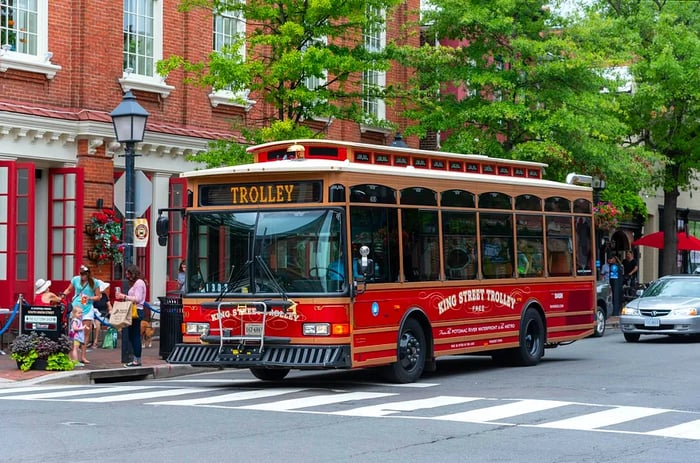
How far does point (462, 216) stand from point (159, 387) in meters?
5.01

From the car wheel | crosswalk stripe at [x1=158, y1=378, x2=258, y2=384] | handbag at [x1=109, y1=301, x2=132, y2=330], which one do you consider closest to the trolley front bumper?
crosswalk stripe at [x1=158, y1=378, x2=258, y2=384]

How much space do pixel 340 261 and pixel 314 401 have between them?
1891 millimetres

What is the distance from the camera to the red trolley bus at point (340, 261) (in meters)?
15.9

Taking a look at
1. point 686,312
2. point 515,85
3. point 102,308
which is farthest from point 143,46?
point 686,312

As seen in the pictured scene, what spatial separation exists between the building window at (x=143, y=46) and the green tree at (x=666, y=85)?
1455 centimetres

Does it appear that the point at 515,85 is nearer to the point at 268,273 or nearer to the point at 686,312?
the point at 686,312

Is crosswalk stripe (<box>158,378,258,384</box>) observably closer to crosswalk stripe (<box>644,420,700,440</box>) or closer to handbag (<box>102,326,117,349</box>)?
handbag (<box>102,326,117,349</box>)

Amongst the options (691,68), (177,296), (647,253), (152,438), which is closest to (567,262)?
(177,296)

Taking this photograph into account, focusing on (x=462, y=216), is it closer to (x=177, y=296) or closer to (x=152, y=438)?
(x=177, y=296)

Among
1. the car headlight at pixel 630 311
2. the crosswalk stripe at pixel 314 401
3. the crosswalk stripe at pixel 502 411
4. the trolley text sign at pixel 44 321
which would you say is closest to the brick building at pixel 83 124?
the trolley text sign at pixel 44 321

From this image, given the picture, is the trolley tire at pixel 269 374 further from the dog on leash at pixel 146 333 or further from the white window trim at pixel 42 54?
the white window trim at pixel 42 54

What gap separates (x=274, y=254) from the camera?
16.1 m

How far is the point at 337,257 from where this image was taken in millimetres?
15891

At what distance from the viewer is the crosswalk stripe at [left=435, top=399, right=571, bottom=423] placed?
13344 mm
